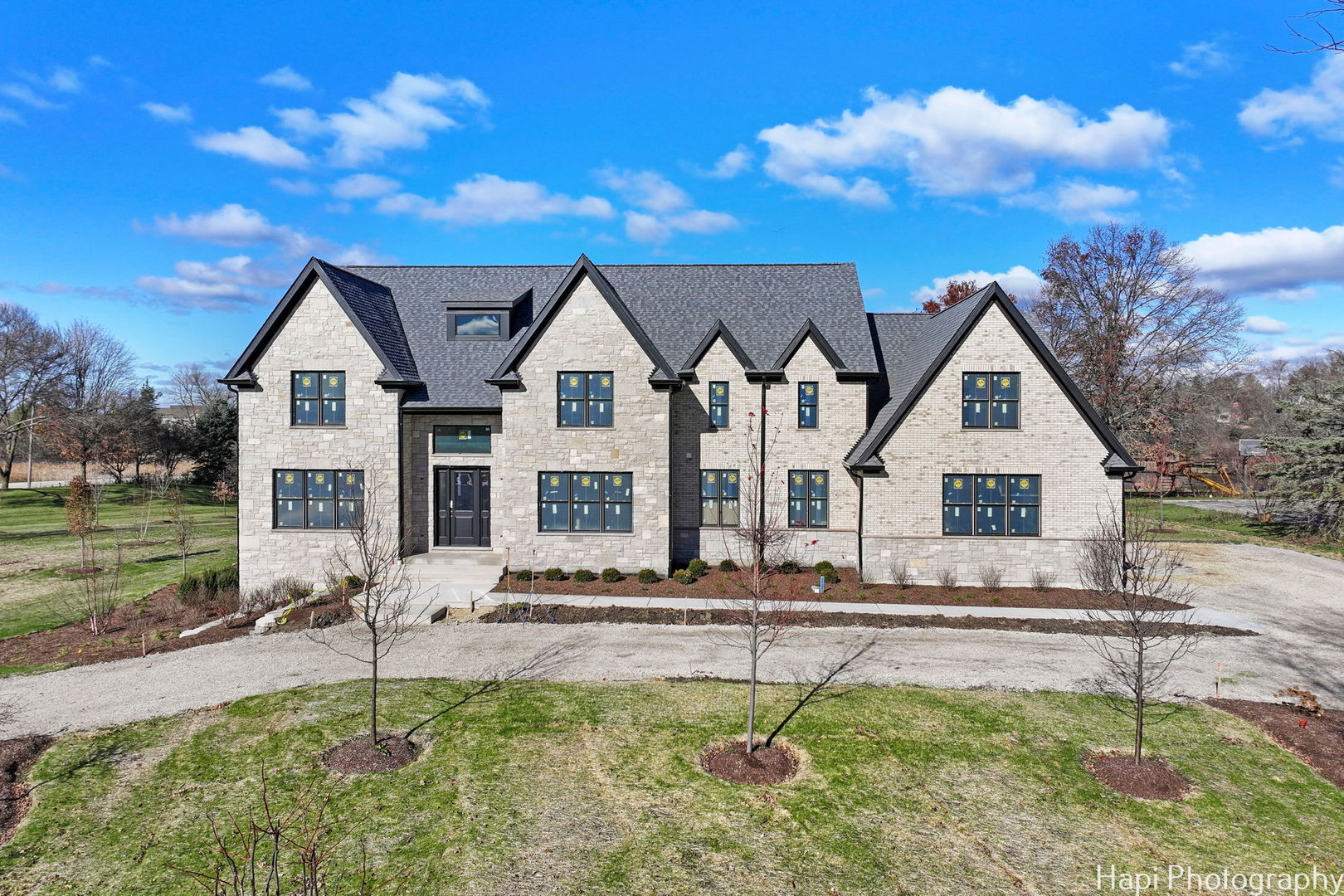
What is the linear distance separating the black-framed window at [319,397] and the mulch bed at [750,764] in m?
16.9

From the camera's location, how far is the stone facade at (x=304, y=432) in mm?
20828

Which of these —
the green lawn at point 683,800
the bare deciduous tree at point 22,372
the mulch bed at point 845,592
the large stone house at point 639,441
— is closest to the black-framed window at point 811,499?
the large stone house at point 639,441

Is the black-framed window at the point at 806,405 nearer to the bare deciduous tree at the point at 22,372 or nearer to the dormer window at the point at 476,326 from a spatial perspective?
the dormer window at the point at 476,326

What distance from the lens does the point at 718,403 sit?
75.2ft

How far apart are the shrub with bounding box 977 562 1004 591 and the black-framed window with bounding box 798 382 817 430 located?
22.7 ft

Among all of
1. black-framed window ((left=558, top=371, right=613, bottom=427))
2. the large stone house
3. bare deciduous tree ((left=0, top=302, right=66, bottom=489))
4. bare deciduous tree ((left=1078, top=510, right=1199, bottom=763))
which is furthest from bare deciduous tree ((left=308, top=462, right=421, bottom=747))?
bare deciduous tree ((left=0, top=302, right=66, bottom=489))

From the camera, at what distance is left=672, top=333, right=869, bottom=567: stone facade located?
2256 centimetres

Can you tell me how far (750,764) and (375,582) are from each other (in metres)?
8.08

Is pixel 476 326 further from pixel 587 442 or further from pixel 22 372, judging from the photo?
pixel 22 372

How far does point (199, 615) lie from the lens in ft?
57.9

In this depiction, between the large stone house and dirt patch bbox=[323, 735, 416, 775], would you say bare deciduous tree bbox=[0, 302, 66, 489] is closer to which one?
the large stone house

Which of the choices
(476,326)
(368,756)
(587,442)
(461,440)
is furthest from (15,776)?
(476,326)

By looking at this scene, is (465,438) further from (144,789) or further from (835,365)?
(144,789)

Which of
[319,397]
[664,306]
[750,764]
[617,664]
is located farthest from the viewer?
[664,306]
